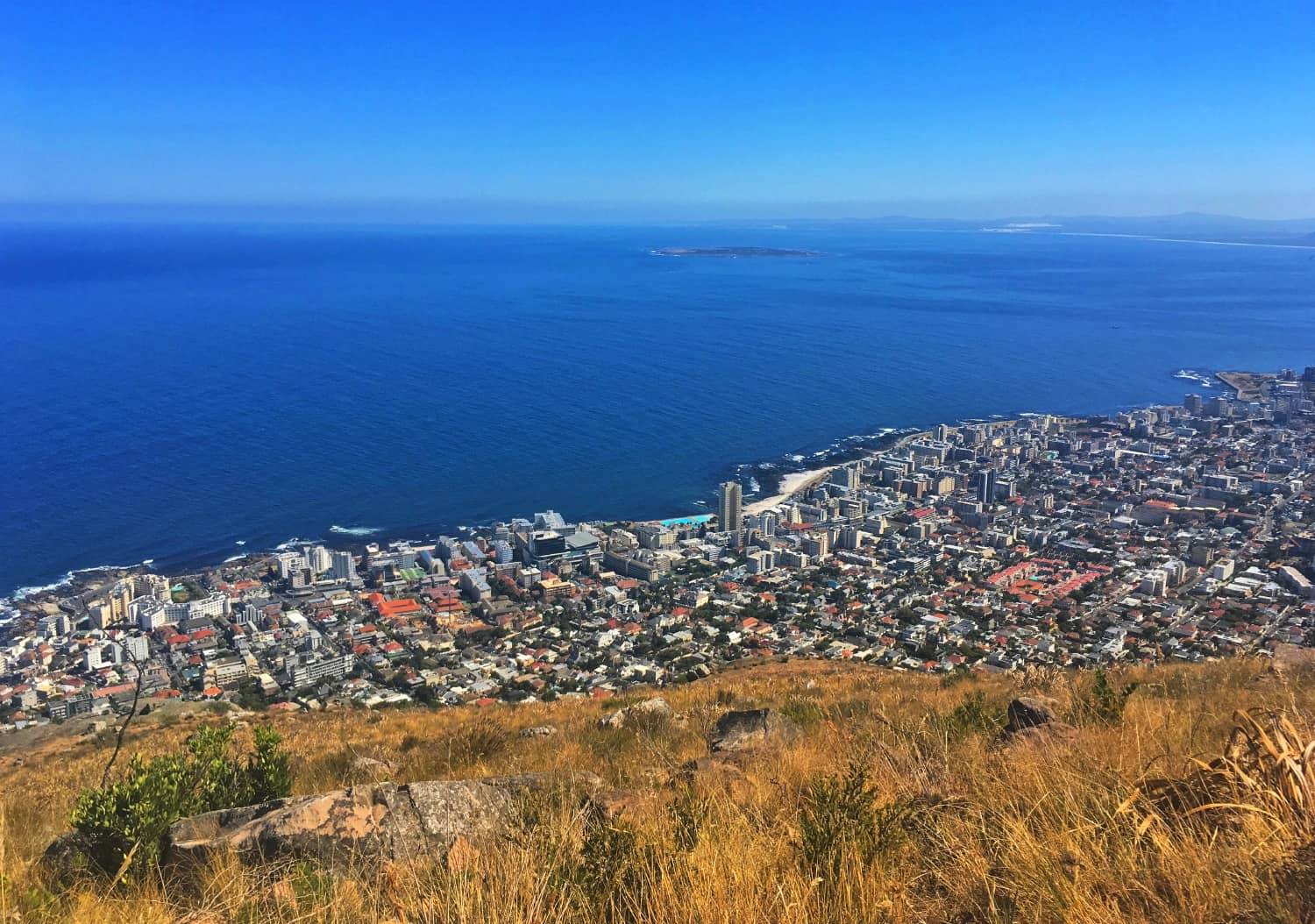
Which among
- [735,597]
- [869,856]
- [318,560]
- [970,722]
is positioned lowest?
[735,597]

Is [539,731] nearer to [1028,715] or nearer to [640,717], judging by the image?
[640,717]

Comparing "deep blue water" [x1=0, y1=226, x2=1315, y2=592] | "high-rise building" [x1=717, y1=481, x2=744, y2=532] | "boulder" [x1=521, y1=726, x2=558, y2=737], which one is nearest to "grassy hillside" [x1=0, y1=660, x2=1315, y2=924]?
"boulder" [x1=521, y1=726, x2=558, y2=737]

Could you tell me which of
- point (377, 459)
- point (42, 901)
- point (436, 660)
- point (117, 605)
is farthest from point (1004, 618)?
point (377, 459)

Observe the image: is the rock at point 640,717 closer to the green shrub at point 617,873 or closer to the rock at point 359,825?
the rock at point 359,825

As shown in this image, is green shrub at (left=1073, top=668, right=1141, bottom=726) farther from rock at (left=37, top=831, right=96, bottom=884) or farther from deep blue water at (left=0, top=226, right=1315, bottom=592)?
deep blue water at (left=0, top=226, right=1315, bottom=592)

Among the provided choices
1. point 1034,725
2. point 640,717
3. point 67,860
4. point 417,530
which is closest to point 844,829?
point 1034,725

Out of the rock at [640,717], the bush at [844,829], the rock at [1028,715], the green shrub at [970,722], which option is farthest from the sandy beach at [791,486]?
the bush at [844,829]
